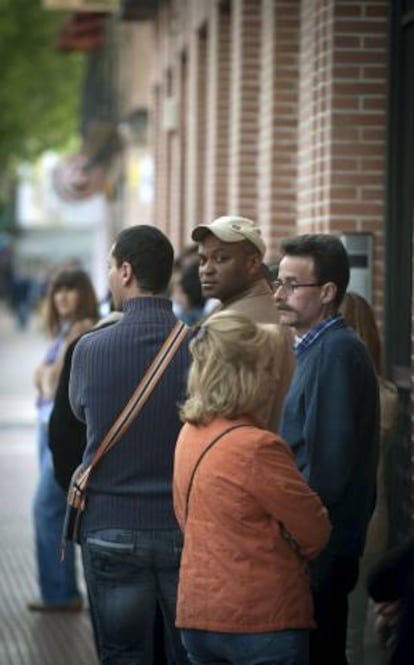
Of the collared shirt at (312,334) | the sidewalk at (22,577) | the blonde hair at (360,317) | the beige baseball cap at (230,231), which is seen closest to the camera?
the collared shirt at (312,334)

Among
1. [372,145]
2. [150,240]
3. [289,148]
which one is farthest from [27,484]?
[150,240]

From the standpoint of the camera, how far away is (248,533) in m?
5.34

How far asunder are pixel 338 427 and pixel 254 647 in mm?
933

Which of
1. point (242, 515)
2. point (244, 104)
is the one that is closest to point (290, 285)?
point (242, 515)

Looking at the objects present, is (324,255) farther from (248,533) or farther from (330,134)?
(330,134)

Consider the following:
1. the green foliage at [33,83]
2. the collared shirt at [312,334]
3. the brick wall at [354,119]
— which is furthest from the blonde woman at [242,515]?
the green foliage at [33,83]

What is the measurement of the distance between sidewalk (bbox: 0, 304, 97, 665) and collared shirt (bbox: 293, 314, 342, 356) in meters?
3.31

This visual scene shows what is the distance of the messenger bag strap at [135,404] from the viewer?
6152 millimetres

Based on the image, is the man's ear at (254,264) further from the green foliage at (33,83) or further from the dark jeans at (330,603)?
the green foliage at (33,83)

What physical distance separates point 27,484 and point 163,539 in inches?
413

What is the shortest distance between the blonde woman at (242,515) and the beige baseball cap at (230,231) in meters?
1.10

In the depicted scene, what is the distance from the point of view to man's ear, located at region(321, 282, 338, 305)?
6.34 m

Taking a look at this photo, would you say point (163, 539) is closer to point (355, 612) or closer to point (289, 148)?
point (355, 612)

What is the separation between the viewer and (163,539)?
20.0 ft
